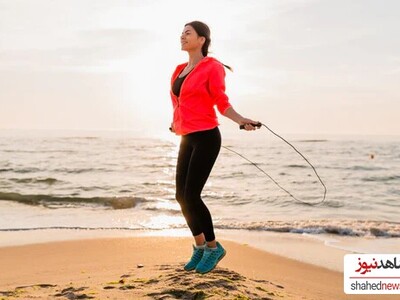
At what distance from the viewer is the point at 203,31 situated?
4.38 m

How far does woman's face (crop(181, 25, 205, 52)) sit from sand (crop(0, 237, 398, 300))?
1978 millimetres

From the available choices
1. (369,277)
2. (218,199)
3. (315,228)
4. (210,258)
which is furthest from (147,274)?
(218,199)

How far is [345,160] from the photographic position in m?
34.7

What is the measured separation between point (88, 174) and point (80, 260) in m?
17.3

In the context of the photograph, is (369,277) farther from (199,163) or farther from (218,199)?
(218,199)

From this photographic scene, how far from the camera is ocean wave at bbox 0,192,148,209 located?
51.5 feet

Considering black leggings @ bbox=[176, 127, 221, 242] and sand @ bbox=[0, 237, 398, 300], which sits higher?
black leggings @ bbox=[176, 127, 221, 242]

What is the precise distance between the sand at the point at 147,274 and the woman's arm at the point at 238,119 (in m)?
1.37

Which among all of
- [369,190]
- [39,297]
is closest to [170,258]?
[39,297]

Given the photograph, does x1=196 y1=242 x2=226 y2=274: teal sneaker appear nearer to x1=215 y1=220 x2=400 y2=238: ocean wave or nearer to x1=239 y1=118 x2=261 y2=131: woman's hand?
x1=239 y1=118 x2=261 y2=131: woman's hand

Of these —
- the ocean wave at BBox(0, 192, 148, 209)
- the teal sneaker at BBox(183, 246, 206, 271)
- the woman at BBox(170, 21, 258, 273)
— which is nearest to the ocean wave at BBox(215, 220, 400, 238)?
the ocean wave at BBox(0, 192, 148, 209)

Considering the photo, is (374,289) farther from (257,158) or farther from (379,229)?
(257,158)

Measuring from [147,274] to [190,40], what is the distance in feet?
7.46

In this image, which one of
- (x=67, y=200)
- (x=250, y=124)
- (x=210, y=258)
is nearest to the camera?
(x=250, y=124)
